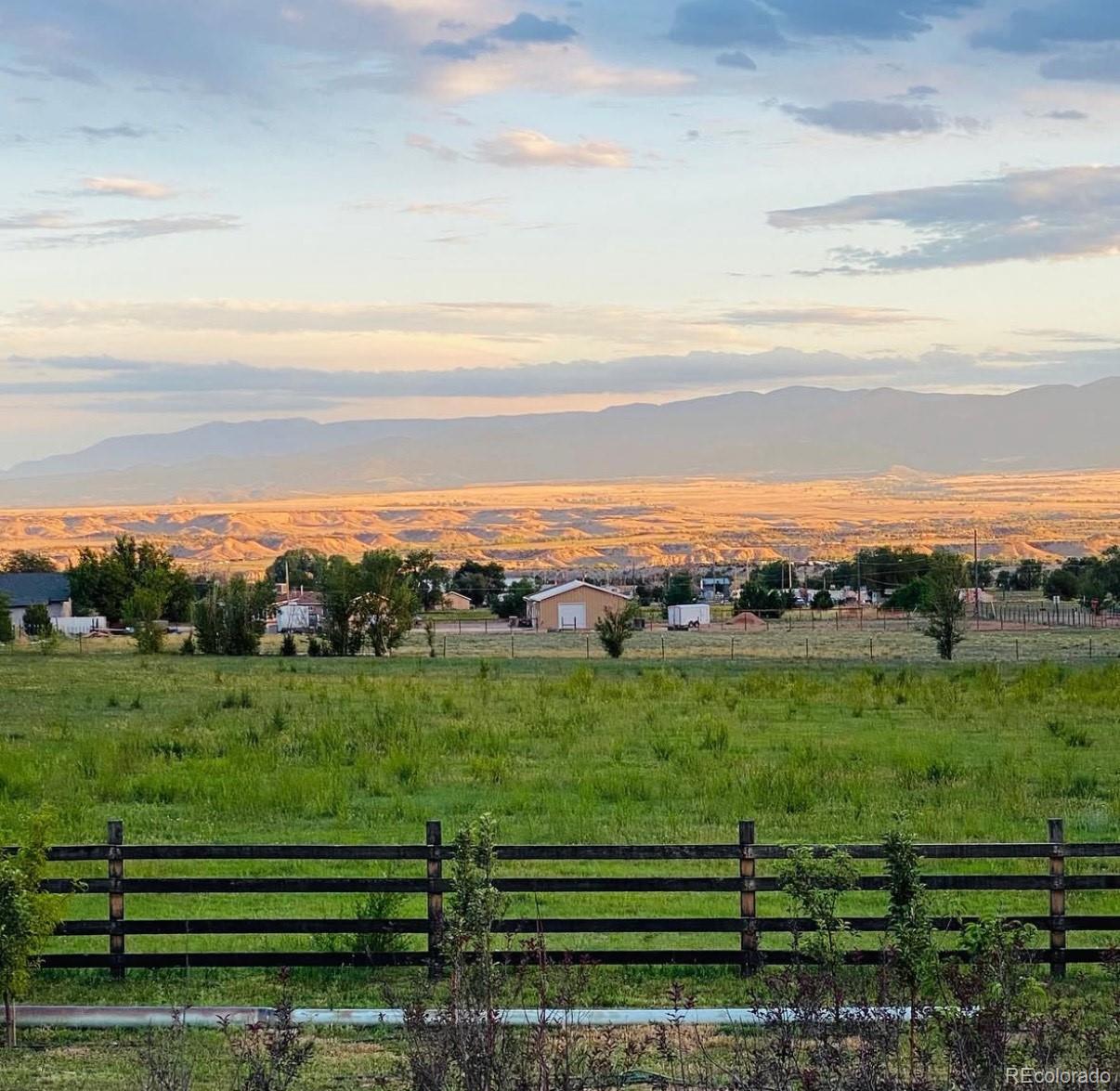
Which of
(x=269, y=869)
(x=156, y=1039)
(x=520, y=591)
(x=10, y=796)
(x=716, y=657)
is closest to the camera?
(x=156, y=1039)

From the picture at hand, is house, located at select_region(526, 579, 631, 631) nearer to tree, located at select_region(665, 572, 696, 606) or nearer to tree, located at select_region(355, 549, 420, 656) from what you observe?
tree, located at select_region(665, 572, 696, 606)

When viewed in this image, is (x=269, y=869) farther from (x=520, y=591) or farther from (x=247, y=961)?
(x=520, y=591)

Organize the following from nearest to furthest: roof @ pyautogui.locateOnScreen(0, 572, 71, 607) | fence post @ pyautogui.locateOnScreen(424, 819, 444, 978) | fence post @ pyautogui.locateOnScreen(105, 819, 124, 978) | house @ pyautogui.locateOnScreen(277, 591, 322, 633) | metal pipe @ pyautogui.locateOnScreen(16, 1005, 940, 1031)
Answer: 1. metal pipe @ pyautogui.locateOnScreen(16, 1005, 940, 1031)
2. fence post @ pyautogui.locateOnScreen(424, 819, 444, 978)
3. fence post @ pyautogui.locateOnScreen(105, 819, 124, 978)
4. roof @ pyautogui.locateOnScreen(0, 572, 71, 607)
5. house @ pyautogui.locateOnScreen(277, 591, 322, 633)

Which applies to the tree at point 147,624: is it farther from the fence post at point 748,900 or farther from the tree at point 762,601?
the tree at point 762,601

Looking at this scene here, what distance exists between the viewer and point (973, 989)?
28.2ft

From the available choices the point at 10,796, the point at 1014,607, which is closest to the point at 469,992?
the point at 10,796

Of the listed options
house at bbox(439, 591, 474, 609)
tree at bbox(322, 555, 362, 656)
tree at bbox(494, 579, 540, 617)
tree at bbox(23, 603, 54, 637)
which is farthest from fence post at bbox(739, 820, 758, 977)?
house at bbox(439, 591, 474, 609)

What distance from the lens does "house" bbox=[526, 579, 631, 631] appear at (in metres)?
109

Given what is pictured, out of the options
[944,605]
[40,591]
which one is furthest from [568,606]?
[944,605]

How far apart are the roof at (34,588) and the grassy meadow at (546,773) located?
6560 cm

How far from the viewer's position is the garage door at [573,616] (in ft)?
354

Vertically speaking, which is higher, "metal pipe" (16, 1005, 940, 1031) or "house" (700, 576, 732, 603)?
"metal pipe" (16, 1005, 940, 1031)

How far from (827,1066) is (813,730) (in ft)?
76.0

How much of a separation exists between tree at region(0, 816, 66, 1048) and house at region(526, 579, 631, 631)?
314 feet
